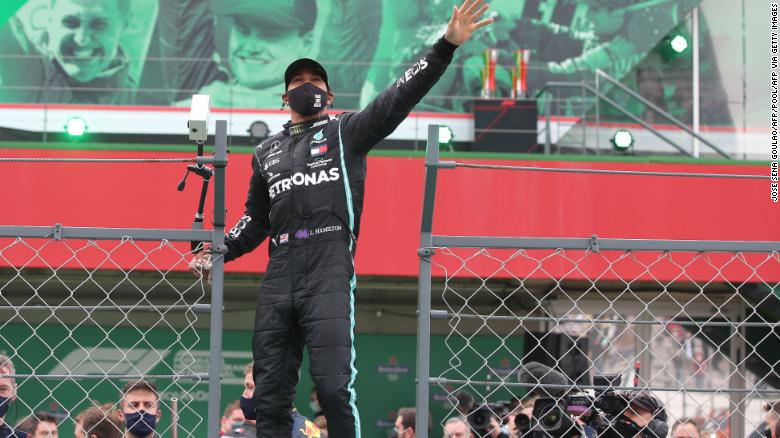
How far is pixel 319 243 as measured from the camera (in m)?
3.80

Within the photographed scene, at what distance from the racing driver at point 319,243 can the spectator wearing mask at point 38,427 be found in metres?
1.87

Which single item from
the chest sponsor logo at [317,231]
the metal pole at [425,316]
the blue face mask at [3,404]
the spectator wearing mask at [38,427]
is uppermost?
the chest sponsor logo at [317,231]

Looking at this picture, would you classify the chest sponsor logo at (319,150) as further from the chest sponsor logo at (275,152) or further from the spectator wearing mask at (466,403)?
the spectator wearing mask at (466,403)

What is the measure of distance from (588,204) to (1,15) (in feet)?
25.2

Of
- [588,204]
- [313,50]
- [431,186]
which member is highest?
[313,50]

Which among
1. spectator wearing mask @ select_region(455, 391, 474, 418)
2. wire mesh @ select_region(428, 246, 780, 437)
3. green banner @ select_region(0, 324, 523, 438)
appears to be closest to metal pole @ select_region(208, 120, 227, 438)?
wire mesh @ select_region(428, 246, 780, 437)

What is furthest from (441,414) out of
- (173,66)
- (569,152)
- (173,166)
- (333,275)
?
(333,275)

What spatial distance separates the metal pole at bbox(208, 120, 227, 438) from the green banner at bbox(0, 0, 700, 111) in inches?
361

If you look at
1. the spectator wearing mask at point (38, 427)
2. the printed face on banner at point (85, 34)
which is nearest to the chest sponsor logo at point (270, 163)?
the spectator wearing mask at point (38, 427)

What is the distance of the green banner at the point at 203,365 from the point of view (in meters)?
11.3

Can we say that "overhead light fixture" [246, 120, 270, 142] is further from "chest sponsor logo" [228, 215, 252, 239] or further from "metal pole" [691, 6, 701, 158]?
"chest sponsor logo" [228, 215, 252, 239]

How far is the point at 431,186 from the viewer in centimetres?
379

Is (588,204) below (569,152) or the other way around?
below

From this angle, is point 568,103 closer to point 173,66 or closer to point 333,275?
point 173,66
